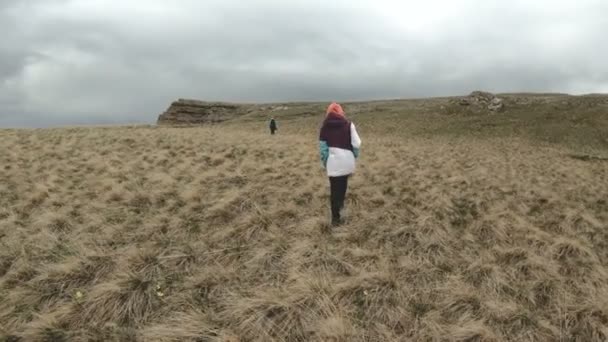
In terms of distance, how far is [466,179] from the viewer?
14102 millimetres

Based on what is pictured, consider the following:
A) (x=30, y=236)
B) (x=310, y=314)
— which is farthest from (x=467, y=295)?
(x=30, y=236)

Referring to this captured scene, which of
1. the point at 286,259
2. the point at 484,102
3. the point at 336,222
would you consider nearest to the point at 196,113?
the point at 484,102

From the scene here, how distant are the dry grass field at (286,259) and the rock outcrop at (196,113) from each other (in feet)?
270

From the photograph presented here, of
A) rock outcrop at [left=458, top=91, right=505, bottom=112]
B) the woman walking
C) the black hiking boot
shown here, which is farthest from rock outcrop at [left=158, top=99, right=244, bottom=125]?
the woman walking

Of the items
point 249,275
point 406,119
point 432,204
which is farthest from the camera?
point 406,119

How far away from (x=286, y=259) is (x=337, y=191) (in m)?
1.91

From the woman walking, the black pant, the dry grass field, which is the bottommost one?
the dry grass field

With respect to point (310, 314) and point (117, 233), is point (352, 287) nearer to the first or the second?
point (310, 314)

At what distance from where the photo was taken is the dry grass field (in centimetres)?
495

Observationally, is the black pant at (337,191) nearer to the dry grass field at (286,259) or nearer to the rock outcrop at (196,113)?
the dry grass field at (286,259)

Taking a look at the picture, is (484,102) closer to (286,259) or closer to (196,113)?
(286,259)

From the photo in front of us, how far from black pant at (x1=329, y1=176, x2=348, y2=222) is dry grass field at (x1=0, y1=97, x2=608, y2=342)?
1.16ft

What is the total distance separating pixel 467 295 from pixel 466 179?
9184mm

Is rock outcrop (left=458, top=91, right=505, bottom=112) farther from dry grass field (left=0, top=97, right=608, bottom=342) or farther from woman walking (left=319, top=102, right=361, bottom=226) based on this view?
woman walking (left=319, top=102, right=361, bottom=226)
